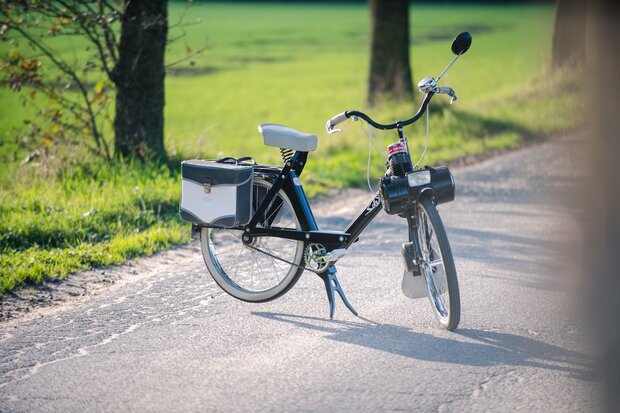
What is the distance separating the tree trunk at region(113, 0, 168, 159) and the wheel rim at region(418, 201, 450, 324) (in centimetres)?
526

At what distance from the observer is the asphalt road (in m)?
4.48

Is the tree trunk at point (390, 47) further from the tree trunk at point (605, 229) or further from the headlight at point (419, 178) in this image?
the headlight at point (419, 178)

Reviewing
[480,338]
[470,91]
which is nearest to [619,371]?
[480,338]

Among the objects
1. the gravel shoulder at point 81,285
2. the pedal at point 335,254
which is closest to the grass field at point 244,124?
the gravel shoulder at point 81,285

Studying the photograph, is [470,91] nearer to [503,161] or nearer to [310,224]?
[503,161]

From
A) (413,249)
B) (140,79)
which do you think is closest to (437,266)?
(413,249)

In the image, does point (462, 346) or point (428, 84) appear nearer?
point (462, 346)

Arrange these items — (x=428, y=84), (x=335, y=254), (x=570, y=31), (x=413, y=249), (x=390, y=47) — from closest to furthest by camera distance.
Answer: (x=428, y=84), (x=413, y=249), (x=335, y=254), (x=390, y=47), (x=570, y=31)

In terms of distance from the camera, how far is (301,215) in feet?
19.3

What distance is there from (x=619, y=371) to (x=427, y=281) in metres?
1.26

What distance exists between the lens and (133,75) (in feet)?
33.6

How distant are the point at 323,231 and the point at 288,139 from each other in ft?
2.06

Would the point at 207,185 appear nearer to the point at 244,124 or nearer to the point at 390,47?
the point at 390,47

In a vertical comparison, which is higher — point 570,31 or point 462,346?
point 570,31
